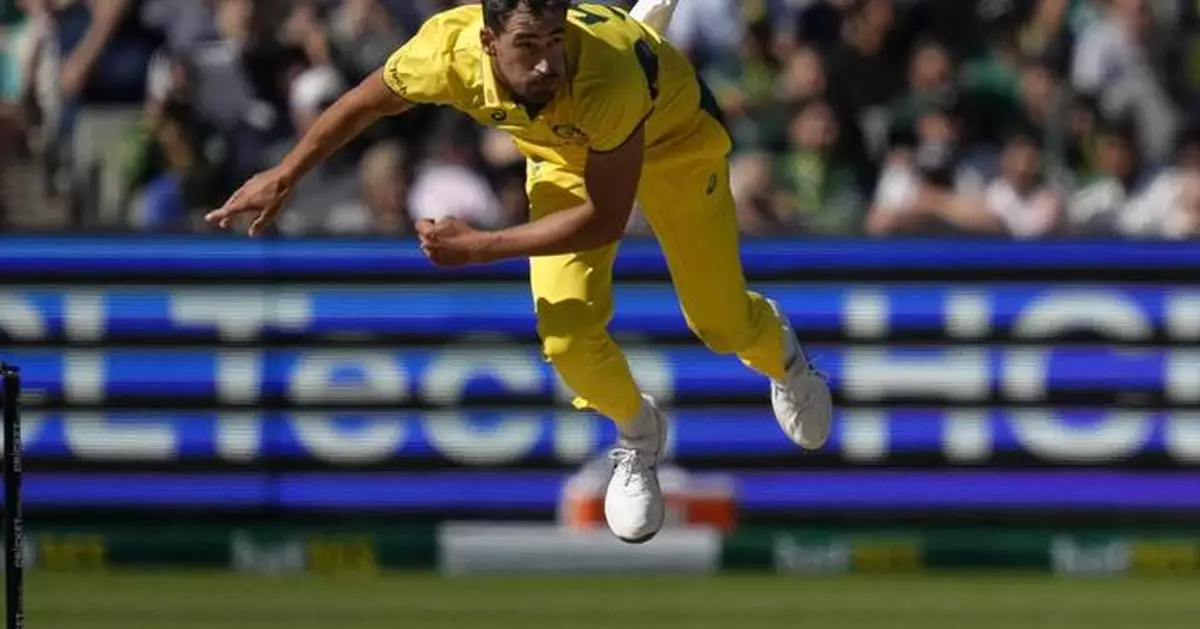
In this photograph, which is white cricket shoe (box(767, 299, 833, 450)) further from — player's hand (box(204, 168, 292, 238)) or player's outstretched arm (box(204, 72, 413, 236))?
player's hand (box(204, 168, 292, 238))

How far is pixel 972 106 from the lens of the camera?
13875 millimetres

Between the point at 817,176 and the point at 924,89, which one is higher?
the point at 924,89

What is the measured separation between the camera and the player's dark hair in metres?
7.64

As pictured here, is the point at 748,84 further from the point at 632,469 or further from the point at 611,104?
the point at 611,104

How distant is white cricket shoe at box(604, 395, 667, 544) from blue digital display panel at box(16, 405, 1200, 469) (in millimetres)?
3466

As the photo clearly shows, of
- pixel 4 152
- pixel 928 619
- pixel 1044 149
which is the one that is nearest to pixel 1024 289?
pixel 1044 149

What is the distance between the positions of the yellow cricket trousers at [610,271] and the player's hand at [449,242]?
0.96 m

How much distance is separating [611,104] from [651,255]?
487 centimetres

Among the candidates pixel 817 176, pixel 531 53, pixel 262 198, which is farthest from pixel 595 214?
pixel 817 176

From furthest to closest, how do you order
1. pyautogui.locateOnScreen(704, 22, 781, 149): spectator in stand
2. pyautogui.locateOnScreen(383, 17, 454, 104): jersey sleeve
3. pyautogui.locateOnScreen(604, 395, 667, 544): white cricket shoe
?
→ pyautogui.locateOnScreen(704, 22, 781, 149): spectator in stand → pyautogui.locateOnScreen(604, 395, 667, 544): white cricket shoe → pyautogui.locateOnScreen(383, 17, 454, 104): jersey sleeve

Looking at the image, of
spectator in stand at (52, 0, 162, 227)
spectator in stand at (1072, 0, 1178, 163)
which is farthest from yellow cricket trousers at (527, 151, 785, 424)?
spectator in stand at (1072, 0, 1178, 163)

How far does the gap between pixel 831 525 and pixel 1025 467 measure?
37.2 inches

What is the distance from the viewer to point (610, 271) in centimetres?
885

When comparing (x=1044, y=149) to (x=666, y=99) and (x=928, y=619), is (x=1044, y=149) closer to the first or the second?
(x=928, y=619)
